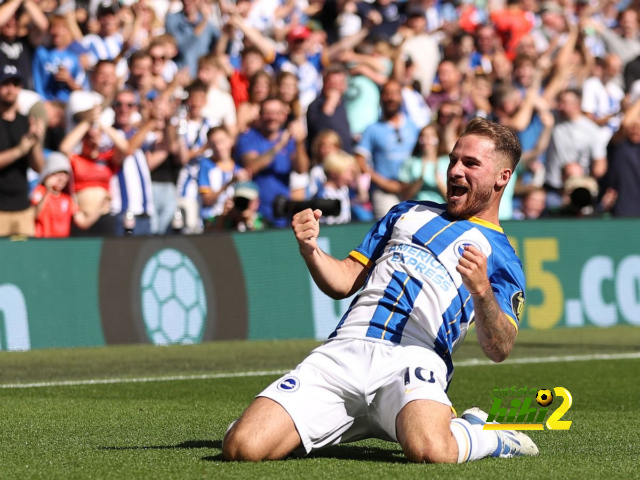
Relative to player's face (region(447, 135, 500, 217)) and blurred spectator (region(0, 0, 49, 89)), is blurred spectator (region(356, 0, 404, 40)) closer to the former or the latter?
blurred spectator (region(0, 0, 49, 89))

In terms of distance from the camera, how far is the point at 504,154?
6.07 meters

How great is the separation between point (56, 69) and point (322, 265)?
29.9 ft

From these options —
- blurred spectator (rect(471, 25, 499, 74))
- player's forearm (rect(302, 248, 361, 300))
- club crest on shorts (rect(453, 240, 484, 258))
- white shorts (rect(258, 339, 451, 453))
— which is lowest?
white shorts (rect(258, 339, 451, 453))

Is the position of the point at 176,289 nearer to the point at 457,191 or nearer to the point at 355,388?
the point at 457,191

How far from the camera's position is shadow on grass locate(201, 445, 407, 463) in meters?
5.87

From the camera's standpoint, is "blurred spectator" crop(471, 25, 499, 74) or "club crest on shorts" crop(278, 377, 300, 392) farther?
"blurred spectator" crop(471, 25, 499, 74)

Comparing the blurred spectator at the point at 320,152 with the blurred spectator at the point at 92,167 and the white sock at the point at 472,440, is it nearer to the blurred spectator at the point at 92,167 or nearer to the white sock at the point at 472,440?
the blurred spectator at the point at 92,167

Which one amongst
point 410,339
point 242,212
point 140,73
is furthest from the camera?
point 140,73

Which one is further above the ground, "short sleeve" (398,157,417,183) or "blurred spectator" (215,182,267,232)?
"short sleeve" (398,157,417,183)

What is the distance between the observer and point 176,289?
12547mm

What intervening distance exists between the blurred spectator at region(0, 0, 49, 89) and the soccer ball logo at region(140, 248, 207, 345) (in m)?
3.01

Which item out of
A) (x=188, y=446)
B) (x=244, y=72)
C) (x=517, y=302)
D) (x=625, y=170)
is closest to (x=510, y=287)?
(x=517, y=302)

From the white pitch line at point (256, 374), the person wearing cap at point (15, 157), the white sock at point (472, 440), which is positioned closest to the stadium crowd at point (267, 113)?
the person wearing cap at point (15, 157)

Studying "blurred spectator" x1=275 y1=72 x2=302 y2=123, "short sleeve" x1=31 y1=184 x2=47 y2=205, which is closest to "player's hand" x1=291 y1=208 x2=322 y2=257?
"short sleeve" x1=31 y1=184 x2=47 y2=205
